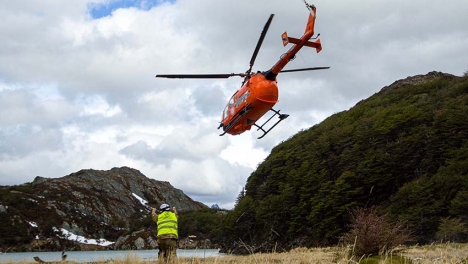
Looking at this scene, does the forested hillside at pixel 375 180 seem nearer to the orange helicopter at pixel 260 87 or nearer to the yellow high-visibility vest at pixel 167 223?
the orange helicopter at pixel 260 87

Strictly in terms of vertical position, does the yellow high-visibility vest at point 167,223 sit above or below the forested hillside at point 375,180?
below

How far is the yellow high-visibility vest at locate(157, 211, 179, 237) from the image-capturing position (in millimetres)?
13011

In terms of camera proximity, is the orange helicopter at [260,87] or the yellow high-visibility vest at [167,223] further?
the orange helicopter at [260,87]

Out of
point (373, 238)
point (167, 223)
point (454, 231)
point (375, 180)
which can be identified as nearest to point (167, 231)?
point (167, 223)

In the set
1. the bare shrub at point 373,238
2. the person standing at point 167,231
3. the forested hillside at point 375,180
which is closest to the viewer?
the bare shrub at point 373,238

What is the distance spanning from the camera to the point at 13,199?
178 m

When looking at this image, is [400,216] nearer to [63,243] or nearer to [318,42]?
[318,42]

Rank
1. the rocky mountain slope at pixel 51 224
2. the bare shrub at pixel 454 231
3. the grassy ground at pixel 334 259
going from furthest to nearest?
the rocky mountain slope at pixel 51 224, the bare shrub at pixel 454 231, the grassy ground at pixel 334 259

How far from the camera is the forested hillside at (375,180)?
191ft

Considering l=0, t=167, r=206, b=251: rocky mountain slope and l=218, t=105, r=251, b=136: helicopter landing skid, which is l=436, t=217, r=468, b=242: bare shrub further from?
l=0, t=167, r=206, b=251: rocky mountain slope

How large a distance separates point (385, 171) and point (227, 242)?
39.7 metres

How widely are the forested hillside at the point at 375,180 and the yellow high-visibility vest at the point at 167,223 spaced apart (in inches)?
1639

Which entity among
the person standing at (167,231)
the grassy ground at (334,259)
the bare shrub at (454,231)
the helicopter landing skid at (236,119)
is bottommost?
the bare shrub at (454,231)

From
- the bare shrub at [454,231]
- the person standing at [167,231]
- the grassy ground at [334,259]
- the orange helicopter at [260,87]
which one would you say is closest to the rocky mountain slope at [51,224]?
the bare shrub at [454,231]
